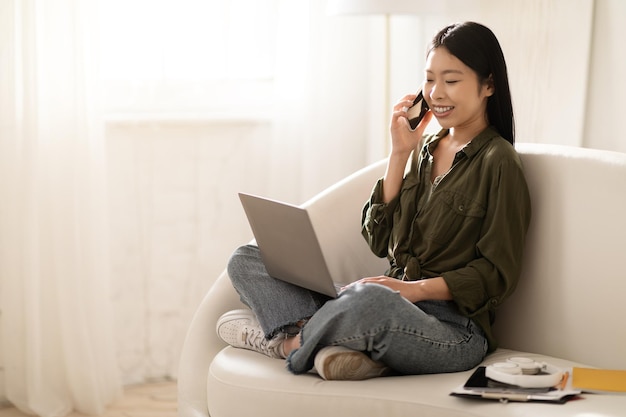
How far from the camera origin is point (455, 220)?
2.06 metres

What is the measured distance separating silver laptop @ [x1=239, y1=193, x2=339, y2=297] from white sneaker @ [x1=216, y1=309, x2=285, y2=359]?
13 cm

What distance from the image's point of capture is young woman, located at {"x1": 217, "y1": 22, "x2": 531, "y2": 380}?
6.04 ft

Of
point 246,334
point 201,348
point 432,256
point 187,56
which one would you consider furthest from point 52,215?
point 432,256

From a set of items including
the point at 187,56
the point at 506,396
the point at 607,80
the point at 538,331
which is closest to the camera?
the point at 506,396

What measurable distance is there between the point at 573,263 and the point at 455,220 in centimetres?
28

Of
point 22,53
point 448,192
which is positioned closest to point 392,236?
point 448,192

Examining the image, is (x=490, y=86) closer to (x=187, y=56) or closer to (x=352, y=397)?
(x=352, y=397)

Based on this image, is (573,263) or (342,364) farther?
(573,263)

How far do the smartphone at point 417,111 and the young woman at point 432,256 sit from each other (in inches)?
0.9

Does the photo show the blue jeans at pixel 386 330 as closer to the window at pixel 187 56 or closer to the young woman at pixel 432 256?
the young woman at pixel 432 256

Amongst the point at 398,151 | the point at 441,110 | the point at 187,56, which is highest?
the point at 187,56

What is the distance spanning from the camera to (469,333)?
1975 millimetres

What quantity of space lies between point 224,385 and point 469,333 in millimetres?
551

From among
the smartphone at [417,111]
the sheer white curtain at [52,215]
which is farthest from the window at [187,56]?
the smartphone at [417,111]
